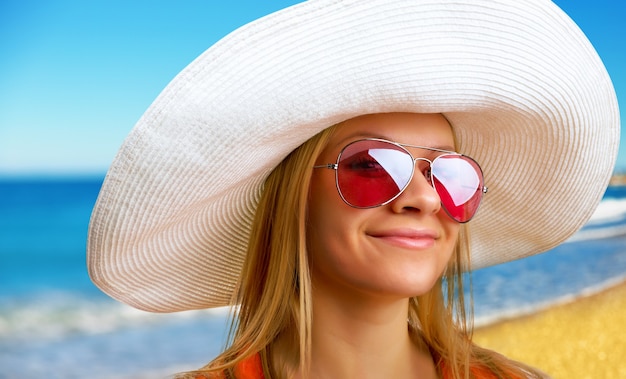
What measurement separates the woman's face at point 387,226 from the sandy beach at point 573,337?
6.50 metres

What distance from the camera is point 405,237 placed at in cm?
190

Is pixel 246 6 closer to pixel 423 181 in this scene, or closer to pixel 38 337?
pixel 38 337

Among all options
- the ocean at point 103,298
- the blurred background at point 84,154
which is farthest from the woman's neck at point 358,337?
the blurred background at point 84,154

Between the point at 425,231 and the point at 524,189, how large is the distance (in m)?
0.52

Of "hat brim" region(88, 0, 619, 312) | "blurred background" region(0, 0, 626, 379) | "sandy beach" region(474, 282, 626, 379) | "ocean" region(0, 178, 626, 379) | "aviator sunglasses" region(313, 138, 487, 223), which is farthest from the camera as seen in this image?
"blurred background" region(0, 0, 626, 379)

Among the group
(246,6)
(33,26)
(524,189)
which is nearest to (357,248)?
(524,189)

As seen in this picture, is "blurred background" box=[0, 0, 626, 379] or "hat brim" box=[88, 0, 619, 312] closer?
"hat brim" box=[88, 0, 619, 312]

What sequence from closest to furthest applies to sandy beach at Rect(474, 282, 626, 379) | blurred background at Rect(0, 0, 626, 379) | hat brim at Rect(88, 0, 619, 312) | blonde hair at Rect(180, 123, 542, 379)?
hat brim at Rect(88, 0, 619, 312)
blonde hair at Rect(180, 123, 542, 379)
sandy beach at Rect(474, 282, 626, 379)
blurred background at Rect(0, 0, 626, 379)

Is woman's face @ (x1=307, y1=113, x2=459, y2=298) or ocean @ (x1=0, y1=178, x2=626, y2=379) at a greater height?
ocean @ (x1=0, y1=178, x2=626, y2=379)

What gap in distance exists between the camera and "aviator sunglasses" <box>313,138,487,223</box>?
1.87 meters

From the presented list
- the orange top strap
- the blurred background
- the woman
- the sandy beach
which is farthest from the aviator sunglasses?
the blurred background

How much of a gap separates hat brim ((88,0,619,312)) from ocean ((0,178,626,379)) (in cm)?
567

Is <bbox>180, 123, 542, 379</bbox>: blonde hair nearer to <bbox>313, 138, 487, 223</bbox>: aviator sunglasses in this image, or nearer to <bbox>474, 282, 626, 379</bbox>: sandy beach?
<bbox>313, 138, 487, 223</bbox>: aviator sunglasses

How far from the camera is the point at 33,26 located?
15859 mm
